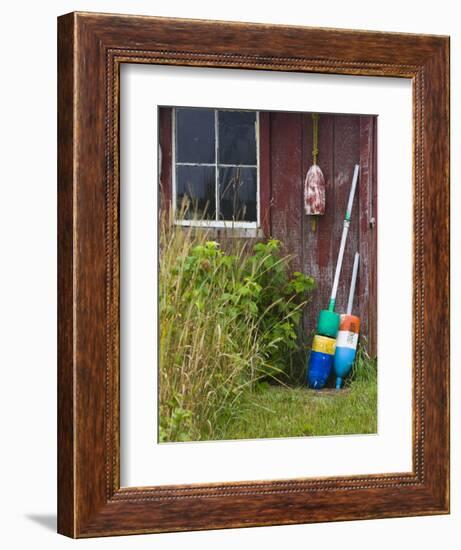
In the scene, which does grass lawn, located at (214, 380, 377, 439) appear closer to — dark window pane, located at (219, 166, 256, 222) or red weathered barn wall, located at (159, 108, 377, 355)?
red weathered barn wall, located at (159, 108, 377, 355)

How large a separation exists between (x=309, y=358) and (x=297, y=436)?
0.23 m

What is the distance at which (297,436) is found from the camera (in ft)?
12.1

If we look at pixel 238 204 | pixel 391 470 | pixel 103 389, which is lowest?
pixel 391 470

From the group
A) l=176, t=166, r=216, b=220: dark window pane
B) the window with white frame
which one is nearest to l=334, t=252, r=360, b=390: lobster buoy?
the window with white frame

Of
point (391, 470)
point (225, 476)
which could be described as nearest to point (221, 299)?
point (225, 476)

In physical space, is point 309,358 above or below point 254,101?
below

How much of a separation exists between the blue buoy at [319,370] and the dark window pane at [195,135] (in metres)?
0.66

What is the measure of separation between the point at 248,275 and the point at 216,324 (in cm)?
17

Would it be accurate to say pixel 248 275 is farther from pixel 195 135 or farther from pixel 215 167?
pixel 195 135

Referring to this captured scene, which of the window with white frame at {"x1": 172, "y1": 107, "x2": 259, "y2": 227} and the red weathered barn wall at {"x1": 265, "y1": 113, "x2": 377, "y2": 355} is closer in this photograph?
the window with white frame at {"x1": 172, "y1": 107, "x2": 259, "y2": 227}

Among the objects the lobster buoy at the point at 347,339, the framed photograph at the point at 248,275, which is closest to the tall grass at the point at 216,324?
the framed photograph at the point at 248,275

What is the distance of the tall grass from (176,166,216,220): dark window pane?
0.05 metres

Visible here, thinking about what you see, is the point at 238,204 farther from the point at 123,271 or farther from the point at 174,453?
the point at 174,453

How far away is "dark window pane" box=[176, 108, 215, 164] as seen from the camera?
11.7 ft
